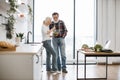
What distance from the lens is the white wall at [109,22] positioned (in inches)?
302

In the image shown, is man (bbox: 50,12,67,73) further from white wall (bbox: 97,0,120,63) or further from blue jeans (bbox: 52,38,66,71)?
white wall (bbox: 97,0,120,63)

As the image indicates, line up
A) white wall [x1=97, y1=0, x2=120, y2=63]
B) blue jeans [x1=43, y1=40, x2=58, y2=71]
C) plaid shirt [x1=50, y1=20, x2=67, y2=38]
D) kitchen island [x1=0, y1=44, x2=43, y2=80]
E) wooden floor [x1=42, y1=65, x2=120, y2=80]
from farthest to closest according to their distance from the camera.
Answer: white wall [x1=97, y1=0, x2=120, y2=63], plaid shirt [x1=50, y1=20, x2=67, y2=38], blue jeans [x1=43, y1=40, x2=58, y2=71], wooden floor [x1=42, y1=65, x2=120, y2=80], kitchen island [x1=0, y1=44, x2=43, y2=80]

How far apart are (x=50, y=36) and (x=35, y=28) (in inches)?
78.1

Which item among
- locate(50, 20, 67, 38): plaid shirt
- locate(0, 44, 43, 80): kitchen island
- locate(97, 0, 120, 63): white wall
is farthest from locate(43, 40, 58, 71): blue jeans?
locate(0, 44, 43, 80): kitchen island

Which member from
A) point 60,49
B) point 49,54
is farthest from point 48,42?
point 60,49

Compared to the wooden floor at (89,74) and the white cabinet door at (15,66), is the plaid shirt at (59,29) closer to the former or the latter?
the wooden floor at (89,74)

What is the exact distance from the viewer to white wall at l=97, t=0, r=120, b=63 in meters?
7.66

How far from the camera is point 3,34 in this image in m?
4.10

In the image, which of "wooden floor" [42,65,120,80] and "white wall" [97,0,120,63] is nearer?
"wooden floor" [42,65,120,80]

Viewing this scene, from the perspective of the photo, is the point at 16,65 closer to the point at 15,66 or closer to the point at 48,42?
the point at 15,66

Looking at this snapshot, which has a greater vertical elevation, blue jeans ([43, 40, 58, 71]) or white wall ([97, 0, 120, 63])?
white wall ([97, 0, 120, 63])

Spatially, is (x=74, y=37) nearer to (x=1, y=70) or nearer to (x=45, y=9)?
(x=45, y=9)

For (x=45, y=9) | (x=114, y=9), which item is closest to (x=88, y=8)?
(x=114, y=9)

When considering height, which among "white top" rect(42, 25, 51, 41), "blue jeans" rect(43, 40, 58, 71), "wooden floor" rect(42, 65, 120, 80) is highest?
"white top" rect(42, 25, 51, 41)
